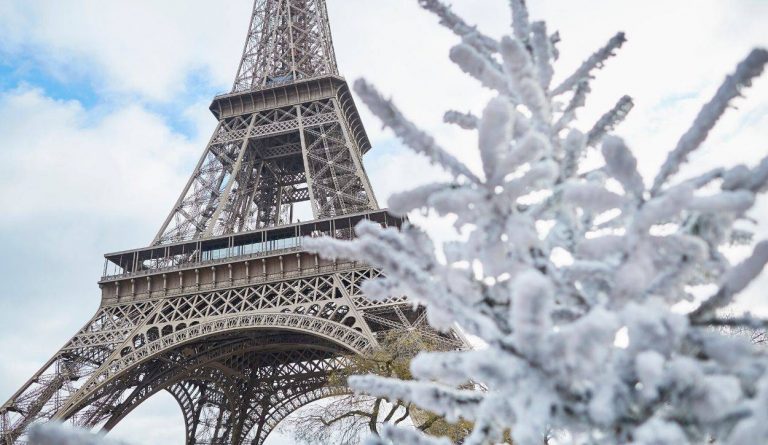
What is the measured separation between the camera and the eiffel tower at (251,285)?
19625 mm

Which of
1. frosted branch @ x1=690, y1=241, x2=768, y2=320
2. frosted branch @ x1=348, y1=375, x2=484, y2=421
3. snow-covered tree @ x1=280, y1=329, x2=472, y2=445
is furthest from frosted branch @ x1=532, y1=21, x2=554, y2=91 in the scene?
snow-covered tree @ x1=280, y1=329, x2=472, y2=445

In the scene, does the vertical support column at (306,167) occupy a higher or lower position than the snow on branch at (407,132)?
higher

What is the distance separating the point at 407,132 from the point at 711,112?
1028 millimetres

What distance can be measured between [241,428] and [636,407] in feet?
91.4

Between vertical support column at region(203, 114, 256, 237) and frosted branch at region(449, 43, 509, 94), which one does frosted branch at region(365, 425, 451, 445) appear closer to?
frosted branch at region(449, 43, 509, 94)

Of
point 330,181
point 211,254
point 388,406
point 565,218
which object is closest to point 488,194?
point 565,218

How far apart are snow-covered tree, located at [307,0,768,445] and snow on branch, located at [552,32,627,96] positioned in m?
0.31

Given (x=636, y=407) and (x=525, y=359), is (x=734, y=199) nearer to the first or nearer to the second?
(x=636, y=407)

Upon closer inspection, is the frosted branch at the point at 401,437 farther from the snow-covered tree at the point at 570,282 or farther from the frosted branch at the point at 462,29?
the frosted branch at the point at 462,29

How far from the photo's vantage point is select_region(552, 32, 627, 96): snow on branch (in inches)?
108

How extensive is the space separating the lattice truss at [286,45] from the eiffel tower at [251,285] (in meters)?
0.10

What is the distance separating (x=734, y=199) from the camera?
1.87 meters

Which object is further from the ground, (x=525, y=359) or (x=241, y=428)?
(x=241, y=428)

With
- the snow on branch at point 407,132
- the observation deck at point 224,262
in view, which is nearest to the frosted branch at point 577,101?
the snow on branch at point 407,132
